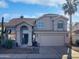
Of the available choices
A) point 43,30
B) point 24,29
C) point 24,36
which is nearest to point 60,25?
point 43,30

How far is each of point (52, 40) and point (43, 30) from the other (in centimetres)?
346

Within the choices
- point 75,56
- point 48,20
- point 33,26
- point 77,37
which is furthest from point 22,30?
point 75,56

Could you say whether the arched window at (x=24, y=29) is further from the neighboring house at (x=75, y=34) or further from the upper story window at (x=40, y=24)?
the neighboring house at (x=75, y=34)

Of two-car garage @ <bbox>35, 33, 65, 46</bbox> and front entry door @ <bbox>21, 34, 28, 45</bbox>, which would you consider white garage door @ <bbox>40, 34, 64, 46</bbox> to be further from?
front entry door @ <bbox>21, 34, 28, 45</bbox>

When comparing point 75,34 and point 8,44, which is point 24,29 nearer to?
point 8,44

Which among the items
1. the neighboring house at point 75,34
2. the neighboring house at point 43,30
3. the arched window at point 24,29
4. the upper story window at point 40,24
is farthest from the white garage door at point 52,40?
the neighboring house at point 75,34

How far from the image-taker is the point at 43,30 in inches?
2233

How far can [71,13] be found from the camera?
202 feet

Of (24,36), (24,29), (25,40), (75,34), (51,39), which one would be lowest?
(25,40)

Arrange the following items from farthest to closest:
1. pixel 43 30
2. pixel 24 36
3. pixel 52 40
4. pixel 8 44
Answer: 1. pixel 43 30
2. pixel 24 36
3. pixel 52 40
4. pixel 8 44

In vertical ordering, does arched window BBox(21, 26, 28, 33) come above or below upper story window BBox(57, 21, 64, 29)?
below

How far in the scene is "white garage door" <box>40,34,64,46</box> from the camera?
178ft

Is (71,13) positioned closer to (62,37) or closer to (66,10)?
(66,10)

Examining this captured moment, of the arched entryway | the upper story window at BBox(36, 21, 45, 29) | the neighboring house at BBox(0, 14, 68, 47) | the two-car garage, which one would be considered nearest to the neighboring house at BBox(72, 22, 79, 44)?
the neighboring house at BBox(0, 14, 68, 47)
